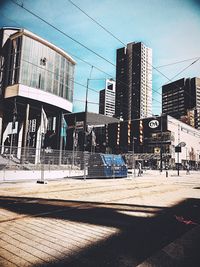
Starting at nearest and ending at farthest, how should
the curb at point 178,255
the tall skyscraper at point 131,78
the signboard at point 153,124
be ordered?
the curb at point 178,255 < the signboard at point 153,124 < the tall skyscraper at point 131,78

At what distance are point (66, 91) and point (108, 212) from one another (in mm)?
38648

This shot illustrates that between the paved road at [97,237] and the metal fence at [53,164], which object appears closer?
the paved road at [97,237]

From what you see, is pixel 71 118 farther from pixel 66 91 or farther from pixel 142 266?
pixel 142 266

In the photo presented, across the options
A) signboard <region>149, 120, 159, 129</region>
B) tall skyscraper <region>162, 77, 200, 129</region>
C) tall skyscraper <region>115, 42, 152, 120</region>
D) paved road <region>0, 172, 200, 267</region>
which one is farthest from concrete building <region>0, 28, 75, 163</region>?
tall skyscraper <region>162, 77, 200, 129</region>

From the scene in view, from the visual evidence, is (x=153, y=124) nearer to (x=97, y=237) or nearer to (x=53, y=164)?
(x=53, y=164)

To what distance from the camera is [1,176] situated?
50.9ft

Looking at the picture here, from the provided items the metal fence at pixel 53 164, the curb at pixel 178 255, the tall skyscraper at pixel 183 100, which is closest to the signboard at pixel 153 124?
the metal fence at pixel 53 164

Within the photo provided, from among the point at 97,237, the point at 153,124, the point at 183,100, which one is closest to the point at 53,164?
the point at 97,237

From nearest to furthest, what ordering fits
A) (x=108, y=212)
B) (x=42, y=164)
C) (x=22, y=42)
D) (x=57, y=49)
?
(x=108, y=212), (x=42, y=164), (x=22, y=42), (x=57, y=49)

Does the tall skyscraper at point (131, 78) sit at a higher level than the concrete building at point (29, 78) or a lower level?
higher

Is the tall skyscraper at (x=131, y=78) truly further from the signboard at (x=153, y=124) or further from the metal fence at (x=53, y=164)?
the metal fence at (x=53, y=164)

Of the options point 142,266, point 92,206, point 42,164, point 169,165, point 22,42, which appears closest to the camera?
point 142,266

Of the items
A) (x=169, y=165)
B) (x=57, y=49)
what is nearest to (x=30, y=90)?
(x=57, y=49)

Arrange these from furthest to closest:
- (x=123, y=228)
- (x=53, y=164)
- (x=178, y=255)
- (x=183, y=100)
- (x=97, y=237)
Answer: (x=183, y=100), (x=53, y=164), (x=123, y=228), (x=97, y=237), (x=178, y=255)
